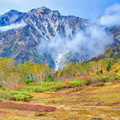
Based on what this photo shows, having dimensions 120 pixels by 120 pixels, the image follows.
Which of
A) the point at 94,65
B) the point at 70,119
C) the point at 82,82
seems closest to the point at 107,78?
the point at 82,82

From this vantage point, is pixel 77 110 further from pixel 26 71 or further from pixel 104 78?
pixel 26 71

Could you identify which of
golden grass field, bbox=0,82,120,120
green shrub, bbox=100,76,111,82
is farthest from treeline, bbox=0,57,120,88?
golden grass field, bbox=0,82,120,120

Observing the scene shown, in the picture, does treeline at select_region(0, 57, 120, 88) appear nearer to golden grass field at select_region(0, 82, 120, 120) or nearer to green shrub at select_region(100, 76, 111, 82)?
green shrub at select_region(100, 76, 111, 82)

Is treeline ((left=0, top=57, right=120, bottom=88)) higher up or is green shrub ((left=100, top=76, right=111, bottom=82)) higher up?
treeline ((left=0, top=57, right=120, bottom=88))

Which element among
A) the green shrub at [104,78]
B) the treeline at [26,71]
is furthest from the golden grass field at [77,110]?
the treeline at [26,71]

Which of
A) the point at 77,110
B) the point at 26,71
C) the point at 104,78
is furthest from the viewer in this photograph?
the point at 26,71

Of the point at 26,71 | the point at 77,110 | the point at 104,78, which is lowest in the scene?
the point at 77,110

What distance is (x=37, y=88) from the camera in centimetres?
5834

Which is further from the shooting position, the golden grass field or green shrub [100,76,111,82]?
green shrub [100,76,111,82]

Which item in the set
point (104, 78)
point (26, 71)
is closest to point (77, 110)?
point (104, 78)

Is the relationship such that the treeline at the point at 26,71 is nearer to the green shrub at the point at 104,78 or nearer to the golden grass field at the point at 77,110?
the green shrub at the point at 104,78

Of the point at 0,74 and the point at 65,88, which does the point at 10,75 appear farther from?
the point at 65,88

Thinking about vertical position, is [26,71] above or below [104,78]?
above

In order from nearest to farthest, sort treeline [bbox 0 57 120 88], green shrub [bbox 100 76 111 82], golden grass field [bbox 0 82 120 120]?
golden grass field [bbox 0 82 120 120] < treeline [bbox 0 57 120 88] < green shrub [bbox 100 76 111 82]
